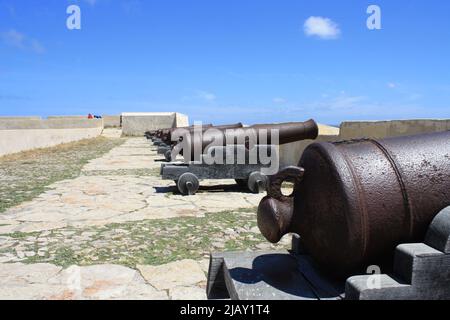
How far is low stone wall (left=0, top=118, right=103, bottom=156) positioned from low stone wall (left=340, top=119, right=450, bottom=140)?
10408 millimetres

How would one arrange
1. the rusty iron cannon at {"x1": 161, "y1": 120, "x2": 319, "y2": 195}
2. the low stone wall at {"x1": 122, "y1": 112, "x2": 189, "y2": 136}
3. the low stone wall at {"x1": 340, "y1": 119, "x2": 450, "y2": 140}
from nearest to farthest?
the low stone wall at {"x1": 340, "y1": 119, "x2": 450, "y2": 140} < the rusty iron cannon at {"x1": 161, "y1": 120, "x2": 319, "y2": 195} < the low stone wall at {"x1": 122, "y1": 112, "x2": 189, "y2": 136}

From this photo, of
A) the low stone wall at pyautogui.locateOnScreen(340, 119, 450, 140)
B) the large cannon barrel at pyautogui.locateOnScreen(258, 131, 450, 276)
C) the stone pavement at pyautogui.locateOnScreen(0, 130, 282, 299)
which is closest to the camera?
the large cannon barrel at pyautogui.locateOnScreen(258, 131, 450, 276)

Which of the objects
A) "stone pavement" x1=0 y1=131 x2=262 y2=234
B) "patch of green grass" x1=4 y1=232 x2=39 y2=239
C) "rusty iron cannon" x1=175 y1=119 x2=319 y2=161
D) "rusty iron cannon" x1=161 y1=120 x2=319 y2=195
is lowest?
"patch of green grass" x1=4 y1=232 x2=39 y2=239

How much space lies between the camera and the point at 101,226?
4.34m

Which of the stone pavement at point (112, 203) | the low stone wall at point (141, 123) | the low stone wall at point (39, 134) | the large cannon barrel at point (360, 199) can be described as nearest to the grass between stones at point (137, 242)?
the stone pavement at point (112, 203)

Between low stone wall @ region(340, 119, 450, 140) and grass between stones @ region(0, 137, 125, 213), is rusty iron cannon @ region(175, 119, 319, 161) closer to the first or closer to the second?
low stone wall @ region(340, 119, 450, 140)

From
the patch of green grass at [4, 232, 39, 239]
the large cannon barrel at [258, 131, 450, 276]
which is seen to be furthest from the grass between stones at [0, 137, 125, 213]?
the large cannon barrel at [258, 131, 450, 276]

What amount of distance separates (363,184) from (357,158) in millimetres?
150

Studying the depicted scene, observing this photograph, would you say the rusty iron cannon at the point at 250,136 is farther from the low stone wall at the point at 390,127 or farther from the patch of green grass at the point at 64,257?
the patch of green grass at the point at 64,257

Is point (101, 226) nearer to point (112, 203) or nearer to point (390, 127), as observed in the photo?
point (112, 203)

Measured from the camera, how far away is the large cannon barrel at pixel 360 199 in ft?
6.04

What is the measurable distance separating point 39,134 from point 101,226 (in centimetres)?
1392

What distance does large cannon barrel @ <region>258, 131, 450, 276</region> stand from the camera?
1.84 metres
